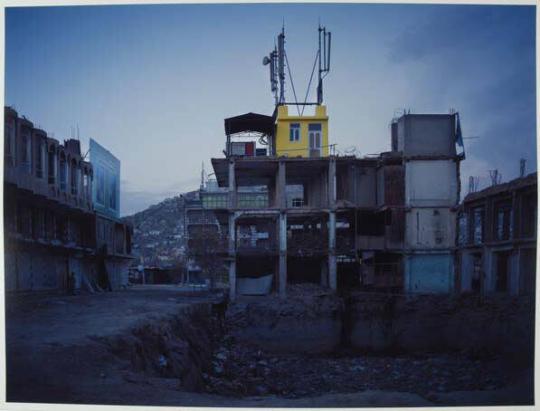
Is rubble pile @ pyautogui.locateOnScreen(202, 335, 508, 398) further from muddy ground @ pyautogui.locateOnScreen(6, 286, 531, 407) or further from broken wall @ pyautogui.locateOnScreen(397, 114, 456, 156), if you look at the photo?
broken wall @ pyautogui.locateOnScreen(397, 114, 456, 156)

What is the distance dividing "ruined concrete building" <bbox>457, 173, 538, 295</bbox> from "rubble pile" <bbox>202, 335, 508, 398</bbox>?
3.87 metres

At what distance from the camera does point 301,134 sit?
27969 millimetres

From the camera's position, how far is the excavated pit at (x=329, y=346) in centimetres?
1316

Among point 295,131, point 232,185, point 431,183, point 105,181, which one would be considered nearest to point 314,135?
point 295,131

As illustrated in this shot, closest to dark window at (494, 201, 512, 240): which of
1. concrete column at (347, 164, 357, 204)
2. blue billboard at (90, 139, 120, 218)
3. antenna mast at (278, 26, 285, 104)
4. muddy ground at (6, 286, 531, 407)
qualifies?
muddy ground at (6, 286, 531, 407)

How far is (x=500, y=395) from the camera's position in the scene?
32.8 ft

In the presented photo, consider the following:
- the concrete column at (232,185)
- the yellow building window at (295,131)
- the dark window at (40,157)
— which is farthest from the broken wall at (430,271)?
the dark window at (40,157)

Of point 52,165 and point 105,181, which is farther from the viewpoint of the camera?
point 105,181

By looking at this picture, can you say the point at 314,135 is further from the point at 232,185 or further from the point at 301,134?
the point at 232,185

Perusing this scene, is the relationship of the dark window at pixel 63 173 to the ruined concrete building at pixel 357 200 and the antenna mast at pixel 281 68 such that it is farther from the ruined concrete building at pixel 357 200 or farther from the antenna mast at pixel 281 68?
the antenna mast at pixel 281 68

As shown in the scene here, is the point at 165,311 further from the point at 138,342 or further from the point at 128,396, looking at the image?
the point at 128,396

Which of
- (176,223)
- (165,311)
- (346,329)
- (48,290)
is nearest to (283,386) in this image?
(165,311)

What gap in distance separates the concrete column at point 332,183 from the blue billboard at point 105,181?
1265 centimetres

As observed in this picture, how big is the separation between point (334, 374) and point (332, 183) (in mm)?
10187
